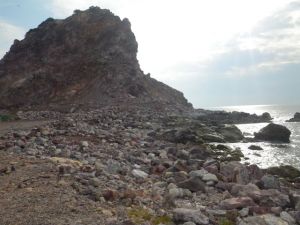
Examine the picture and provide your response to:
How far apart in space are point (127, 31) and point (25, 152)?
7609cm

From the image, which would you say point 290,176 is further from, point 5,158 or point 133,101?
point 133,101

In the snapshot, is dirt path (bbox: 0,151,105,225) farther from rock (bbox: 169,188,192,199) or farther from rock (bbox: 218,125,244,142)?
→ rock (bbox: 218,125,244,142)

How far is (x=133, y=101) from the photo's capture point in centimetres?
7756

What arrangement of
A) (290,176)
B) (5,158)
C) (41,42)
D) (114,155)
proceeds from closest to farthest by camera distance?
(5,158) < (114,155) < (290,176) < (41,42)

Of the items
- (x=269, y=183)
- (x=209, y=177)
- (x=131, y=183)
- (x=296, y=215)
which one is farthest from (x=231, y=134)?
(x=296, y=215)

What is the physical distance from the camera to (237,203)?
14828 millimetres

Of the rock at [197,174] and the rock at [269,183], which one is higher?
the rock at [197,174]

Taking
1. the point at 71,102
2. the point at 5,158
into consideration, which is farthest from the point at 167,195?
the point at 71,102

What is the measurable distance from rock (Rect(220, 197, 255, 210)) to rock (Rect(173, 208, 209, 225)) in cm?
207

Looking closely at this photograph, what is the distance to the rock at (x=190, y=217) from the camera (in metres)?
12.6

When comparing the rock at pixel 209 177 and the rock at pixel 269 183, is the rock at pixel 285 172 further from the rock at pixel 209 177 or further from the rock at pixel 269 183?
the rock at pixel 209 177

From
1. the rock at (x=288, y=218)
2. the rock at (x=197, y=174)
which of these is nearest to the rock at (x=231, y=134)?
the rock at (x=197, y=174)

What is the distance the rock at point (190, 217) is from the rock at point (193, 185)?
432 centimetres

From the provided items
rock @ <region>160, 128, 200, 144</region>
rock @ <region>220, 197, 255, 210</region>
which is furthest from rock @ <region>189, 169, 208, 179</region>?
rock @ <region>160, 128, 200, 144</region>
